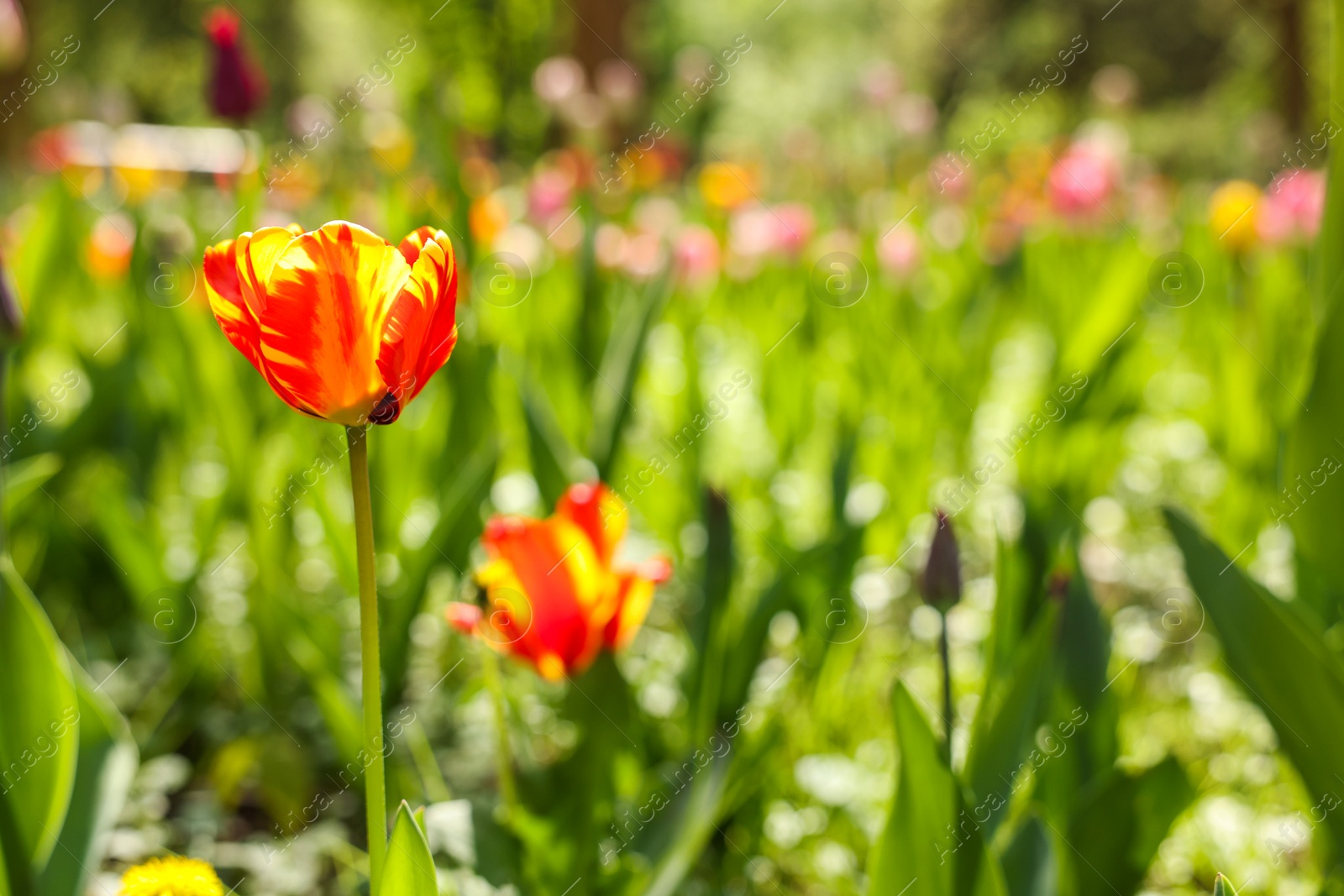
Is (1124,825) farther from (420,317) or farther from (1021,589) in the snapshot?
(420,317)

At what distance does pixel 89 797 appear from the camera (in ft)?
2.82

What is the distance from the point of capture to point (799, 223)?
2834 mm

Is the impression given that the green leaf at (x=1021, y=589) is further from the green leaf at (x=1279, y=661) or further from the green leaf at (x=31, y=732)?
→ the green leaf at (x=31, y=732)

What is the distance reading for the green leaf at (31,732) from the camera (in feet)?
2.63

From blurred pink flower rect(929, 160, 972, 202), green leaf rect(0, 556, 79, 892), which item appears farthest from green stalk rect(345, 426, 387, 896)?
blurred pink flower rect(929, 160, 972, 202)

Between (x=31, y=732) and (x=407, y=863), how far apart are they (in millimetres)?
461

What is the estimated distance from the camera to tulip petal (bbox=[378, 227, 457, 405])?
54cm

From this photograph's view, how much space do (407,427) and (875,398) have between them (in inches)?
35.6

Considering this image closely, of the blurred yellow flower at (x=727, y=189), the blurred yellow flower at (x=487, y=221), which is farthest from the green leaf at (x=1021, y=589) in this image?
the blurred yellow flower at (x=727, y=189)

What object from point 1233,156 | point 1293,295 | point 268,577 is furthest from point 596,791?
point 1233,156

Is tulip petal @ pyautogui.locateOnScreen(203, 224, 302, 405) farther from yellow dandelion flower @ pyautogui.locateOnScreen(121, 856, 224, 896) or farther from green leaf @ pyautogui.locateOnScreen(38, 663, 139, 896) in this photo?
green leaf @ pyautogui.locateOnScreen(38, 663, 139, 896)

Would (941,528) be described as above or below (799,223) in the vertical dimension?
above

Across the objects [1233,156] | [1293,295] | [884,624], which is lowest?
[1233,156]

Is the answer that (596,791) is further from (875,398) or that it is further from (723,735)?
(875,398)
